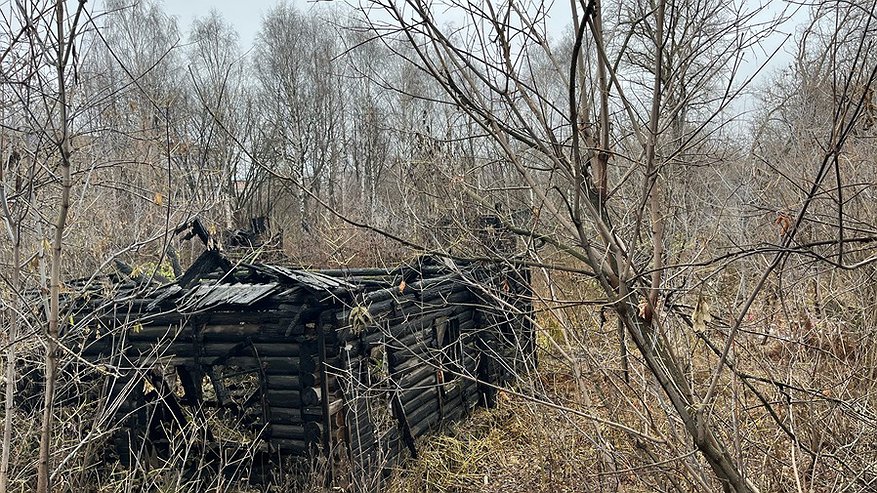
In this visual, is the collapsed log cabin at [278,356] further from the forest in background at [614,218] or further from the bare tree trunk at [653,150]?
the bare tree trunk at [653,150]

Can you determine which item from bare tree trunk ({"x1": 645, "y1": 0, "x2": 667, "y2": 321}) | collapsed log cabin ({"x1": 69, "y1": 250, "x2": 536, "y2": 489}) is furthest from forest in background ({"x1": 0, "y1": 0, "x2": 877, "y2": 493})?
collapsed log cabin ({"x1": 69, "y1": 250, "x2": 536, "y2": 489})

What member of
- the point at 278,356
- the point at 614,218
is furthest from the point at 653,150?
the point at 278,356

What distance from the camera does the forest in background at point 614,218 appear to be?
2225 millimetres

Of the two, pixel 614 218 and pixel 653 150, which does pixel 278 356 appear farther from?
pixel 653 150

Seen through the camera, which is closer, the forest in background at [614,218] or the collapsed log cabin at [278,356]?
the forest in background at [614,218]

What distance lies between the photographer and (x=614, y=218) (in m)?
5.51

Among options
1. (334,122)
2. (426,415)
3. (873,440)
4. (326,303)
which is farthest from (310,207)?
(873,440)

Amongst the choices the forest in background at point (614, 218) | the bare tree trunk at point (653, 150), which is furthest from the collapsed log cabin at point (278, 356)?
the bare tree trunk at point (653, 150)

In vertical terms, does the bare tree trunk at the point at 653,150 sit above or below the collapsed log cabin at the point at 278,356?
above

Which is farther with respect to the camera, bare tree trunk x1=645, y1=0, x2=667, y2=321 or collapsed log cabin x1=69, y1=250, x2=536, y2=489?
collapsed log cabin x1=69, y1=250, x2=536, y2=489

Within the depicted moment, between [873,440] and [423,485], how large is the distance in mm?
5280

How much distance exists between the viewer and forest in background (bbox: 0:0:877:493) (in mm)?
2225

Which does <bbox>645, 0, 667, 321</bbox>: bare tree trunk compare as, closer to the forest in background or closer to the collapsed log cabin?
the forest in background

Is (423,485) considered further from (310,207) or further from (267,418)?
(310,207)
